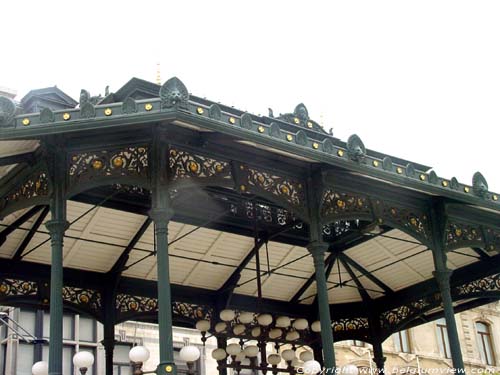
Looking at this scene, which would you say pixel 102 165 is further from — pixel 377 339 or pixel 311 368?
pixel 377 339

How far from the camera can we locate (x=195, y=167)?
12.1 m

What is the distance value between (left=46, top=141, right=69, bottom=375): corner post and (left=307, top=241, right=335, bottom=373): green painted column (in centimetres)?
417

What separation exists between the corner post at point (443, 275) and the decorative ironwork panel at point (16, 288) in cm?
790

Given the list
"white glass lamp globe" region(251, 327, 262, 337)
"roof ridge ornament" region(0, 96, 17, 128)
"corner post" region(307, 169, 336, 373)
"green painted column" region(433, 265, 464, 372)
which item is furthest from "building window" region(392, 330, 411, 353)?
"roof ridge ornament" region(0, 96, 17, 128)

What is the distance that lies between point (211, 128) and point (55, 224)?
2693 millimetres

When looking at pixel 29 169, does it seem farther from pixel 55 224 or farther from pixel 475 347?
pixel 475 347

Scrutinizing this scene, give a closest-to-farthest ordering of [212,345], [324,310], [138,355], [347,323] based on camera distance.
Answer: [324,310] → [138,355] → [347,323] → [212,345]

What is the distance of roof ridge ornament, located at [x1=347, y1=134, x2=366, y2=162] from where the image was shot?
1316 cm

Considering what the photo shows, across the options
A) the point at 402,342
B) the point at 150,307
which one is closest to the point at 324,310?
the point at 150,307

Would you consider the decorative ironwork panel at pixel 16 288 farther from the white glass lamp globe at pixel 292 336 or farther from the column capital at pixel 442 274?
the column capital at pixel 442 274

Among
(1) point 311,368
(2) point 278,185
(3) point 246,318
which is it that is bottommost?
Answer: (1) point 311,368

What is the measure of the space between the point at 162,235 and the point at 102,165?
1.43 metres

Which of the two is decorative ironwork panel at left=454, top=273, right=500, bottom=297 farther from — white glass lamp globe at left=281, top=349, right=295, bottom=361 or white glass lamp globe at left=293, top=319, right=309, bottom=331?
white glass lamp globe at left=281, top=349, right=295, bottom=361

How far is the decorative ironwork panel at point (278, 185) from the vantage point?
12.8m
